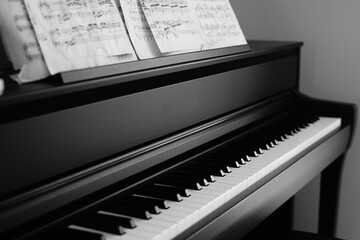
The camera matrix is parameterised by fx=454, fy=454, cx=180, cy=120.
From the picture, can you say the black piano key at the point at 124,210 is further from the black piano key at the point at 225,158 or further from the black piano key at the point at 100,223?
the black piano key at the point at 225,158

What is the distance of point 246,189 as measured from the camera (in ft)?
3.80

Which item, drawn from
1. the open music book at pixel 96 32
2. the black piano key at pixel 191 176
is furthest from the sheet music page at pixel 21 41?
the black piano key at pixel 191 176

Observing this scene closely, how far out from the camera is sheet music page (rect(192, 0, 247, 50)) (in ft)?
4.71

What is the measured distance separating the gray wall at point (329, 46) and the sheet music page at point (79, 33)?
4.11ft

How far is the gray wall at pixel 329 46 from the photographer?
6.66 ft

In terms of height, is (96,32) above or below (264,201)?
above

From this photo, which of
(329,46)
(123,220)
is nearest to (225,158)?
(123,220)

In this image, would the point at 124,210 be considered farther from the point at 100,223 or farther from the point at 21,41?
the point at 21,41

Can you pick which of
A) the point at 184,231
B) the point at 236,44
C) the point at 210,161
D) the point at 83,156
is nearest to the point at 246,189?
the point at 210,161

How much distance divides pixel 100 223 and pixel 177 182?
0.28 metres

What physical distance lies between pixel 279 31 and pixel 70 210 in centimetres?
159

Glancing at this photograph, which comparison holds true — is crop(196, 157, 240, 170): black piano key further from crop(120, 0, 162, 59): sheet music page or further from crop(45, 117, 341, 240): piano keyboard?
crop(120, 0, 162, 59): sheet music page

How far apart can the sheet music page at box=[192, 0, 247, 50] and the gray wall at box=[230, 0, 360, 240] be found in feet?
2.17

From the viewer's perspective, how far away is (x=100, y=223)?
2.89 ft
